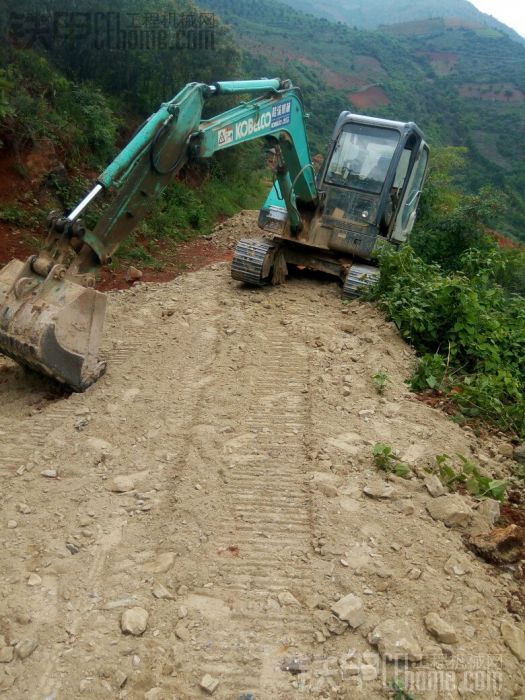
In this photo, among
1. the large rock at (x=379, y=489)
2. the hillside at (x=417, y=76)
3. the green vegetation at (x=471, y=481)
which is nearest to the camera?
the large rock at (x=379, y=489)

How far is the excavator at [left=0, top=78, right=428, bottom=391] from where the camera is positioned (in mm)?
4516

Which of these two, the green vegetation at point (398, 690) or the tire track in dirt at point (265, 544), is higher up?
the green vegetation at point (398, 690)

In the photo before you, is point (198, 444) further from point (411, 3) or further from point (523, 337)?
point (411, 3)

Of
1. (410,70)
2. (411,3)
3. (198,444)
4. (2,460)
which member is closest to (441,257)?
(198,444)

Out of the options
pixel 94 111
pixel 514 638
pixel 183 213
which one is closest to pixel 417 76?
pixel 183 213

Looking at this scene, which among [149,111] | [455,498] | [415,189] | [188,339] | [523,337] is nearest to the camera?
[455,498]

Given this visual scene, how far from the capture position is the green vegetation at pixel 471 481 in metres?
4.10

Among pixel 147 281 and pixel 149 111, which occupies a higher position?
pixel 149 111

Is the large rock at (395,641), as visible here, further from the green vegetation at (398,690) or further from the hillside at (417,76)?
the hillside at (417,76)

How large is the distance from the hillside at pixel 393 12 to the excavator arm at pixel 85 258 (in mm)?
118410

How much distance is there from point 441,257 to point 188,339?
8.28 meters

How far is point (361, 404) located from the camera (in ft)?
16.6

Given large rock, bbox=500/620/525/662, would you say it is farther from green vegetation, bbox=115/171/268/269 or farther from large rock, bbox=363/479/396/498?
green vegetation, bbox=115/171/268/269

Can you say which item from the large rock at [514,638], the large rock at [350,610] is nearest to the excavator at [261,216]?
the large rock at [350,610]
